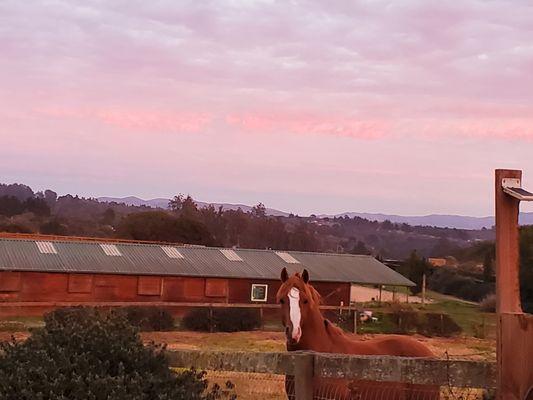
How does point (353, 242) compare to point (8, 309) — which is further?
point (353, 242)

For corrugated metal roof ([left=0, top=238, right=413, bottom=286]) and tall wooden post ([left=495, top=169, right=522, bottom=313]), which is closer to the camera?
tall wooden post ([left=495, top=169, right=522, bottom=313])

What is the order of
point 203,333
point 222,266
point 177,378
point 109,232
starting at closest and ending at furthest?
point 177,378
point 203,333
point 222,266
point 109,232

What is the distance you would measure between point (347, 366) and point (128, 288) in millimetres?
31929

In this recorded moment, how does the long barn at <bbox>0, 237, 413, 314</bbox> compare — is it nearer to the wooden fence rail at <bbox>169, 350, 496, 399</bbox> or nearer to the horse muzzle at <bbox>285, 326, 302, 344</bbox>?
the horse muzzle at <bbox>285, 326, 302, 344</bbox>

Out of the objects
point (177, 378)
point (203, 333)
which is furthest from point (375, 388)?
point (203, 333)

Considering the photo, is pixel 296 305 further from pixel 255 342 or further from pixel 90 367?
pixel 255 342

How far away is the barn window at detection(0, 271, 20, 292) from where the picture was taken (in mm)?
33531

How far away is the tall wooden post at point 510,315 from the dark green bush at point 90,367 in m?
2.15

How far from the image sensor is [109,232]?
9094cm

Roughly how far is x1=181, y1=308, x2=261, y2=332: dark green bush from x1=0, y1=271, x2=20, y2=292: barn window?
8353mm

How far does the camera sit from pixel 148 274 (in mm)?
35844

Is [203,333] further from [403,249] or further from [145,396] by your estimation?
[403,249]

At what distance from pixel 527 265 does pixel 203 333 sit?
63.8 feet

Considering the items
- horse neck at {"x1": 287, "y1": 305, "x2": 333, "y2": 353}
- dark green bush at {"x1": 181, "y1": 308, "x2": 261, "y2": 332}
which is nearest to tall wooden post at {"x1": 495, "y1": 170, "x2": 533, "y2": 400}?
horse neck at {"x1": 287, "y1": 305, "x2": 333, "y2": 353}
